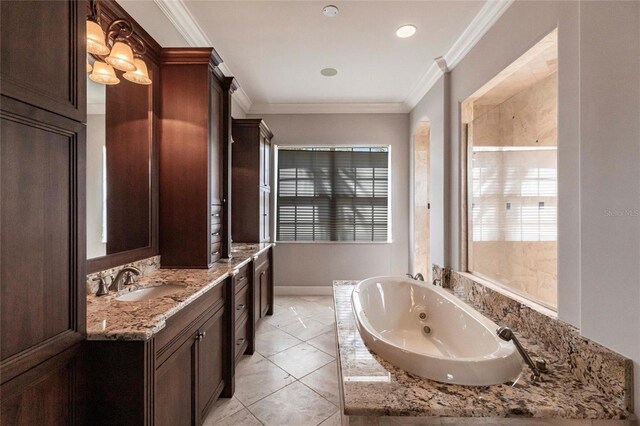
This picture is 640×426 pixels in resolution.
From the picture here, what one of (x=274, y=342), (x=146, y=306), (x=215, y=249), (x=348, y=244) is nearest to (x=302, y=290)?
(x=348, y=244)

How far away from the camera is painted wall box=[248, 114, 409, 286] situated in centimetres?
407

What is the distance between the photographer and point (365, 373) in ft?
3.88

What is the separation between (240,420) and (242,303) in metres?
0.81

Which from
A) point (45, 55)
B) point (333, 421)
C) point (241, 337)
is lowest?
point (333, 421)

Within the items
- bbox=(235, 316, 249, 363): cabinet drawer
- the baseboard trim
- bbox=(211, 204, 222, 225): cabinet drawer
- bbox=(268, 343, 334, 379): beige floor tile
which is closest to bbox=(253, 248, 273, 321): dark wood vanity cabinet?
bbox=(235, 316, 249, 363): cabinet drawer

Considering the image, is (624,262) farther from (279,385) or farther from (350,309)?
(279,385)

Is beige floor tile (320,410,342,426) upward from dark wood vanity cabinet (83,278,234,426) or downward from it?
downward

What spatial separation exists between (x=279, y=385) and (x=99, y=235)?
1559 millimetres

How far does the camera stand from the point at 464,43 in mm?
2338

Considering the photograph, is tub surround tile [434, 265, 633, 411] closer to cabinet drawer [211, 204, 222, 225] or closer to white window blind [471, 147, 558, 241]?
Result: white window blind [471, 147, 558, 241]

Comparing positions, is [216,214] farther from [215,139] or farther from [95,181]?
[95,181]

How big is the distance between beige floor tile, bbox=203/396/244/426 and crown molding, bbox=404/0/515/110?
3160mm

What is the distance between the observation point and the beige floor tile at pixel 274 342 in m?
2.59

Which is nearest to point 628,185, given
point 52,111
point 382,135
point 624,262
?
point 624,262
